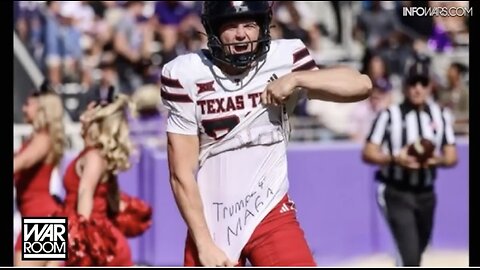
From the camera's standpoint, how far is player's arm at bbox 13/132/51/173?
8305mm

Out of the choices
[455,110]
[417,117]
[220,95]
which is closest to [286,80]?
[220,95]

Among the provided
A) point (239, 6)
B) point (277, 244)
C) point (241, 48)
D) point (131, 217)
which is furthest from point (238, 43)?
point (131, 217)

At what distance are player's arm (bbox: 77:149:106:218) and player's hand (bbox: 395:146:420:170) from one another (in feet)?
7.85

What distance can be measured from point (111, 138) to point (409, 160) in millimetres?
2423

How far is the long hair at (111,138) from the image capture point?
7.43 metres

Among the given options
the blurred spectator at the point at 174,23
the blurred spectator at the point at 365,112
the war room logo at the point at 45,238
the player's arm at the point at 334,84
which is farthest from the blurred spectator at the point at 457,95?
the player's arm at the point at 334,84

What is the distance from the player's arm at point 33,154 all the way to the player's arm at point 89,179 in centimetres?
97

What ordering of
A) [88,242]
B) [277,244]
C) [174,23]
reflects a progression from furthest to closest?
[174,23] → [88,242] → [277,244]

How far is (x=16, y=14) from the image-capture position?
12.2m

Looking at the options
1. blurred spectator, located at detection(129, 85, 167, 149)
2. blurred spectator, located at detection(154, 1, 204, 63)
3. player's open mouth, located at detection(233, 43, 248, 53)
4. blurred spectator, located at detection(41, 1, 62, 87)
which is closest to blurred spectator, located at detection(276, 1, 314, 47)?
blurred spectator, located at detection(154, 1, 204, 63)

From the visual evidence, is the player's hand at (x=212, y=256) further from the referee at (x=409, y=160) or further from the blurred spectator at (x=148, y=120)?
the blurred spectator at (x=148, y=120)

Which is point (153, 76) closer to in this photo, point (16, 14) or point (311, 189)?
point (16, 14)

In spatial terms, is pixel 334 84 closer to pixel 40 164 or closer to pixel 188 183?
pixel 188 183

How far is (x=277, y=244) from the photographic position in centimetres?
505
